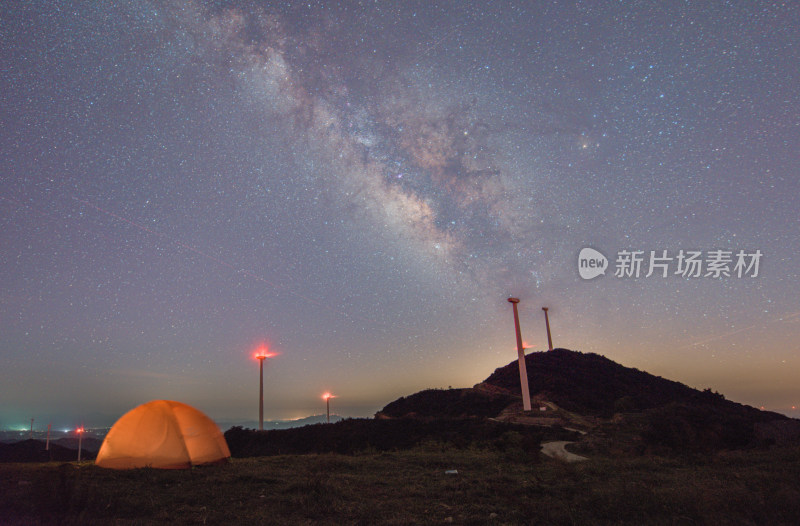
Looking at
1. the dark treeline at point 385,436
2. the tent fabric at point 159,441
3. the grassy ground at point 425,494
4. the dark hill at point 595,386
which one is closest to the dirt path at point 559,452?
the dark treeline at point 385,436

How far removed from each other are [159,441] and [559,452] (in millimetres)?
17242

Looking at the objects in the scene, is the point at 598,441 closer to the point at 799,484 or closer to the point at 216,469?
the point at 799,484

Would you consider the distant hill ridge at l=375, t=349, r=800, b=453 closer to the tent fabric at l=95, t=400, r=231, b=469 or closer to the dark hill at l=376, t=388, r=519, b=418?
the dark hill at l=376, t=388, r=519, b=418

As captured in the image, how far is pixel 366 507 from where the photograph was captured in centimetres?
998

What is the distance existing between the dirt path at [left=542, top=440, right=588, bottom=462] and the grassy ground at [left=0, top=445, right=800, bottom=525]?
110 inches

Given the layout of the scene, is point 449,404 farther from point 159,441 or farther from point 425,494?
point 425,494

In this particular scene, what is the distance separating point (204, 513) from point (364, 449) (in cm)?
1812

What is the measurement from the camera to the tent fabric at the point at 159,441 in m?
15.8

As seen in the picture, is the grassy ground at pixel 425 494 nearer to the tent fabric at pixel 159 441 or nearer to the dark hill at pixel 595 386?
the tent fabric at pixel 159 441

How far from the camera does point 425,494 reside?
11.7m

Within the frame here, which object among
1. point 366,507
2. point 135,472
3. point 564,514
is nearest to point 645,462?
point 564,514

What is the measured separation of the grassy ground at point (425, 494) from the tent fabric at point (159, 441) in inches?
31.1

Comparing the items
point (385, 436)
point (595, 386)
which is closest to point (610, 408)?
point (595, 386)

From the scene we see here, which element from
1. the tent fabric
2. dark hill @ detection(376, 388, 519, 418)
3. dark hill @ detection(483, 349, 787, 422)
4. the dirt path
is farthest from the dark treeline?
dark hill @ detection(483, 349, 787, 422)
